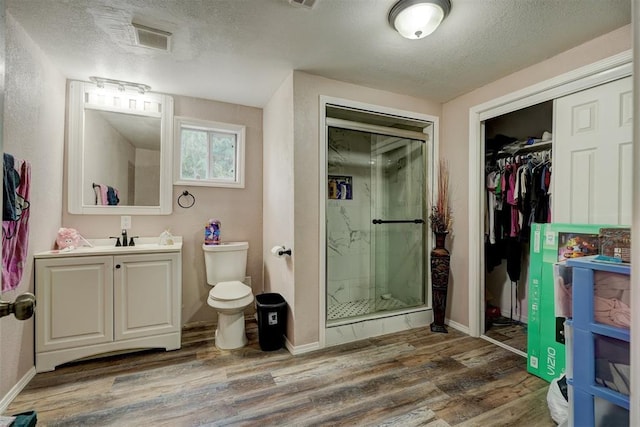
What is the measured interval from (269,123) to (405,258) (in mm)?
2095

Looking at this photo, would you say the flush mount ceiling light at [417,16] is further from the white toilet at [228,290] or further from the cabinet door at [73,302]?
the cabinet door at [73,302]

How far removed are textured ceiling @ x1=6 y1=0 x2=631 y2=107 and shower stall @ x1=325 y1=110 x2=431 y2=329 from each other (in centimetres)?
72

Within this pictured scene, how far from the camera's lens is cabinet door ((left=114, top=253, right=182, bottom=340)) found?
7.44 feet

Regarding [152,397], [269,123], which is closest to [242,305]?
[152,397]

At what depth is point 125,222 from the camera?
268 centimetres

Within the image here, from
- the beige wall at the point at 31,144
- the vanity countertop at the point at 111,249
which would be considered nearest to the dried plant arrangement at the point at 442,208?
the vanity countertop at the point at 111,249

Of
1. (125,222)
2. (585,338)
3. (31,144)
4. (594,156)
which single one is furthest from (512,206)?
(31,144)

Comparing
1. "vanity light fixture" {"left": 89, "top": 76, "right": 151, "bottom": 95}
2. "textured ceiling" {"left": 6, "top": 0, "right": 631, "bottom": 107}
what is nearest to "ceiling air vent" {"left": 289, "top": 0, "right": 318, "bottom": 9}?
"textured ceiling" {"left": 6, "top": 0, "right": 631, "bottom": 107}

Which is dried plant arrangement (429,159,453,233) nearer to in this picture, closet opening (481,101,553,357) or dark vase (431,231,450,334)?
dark vase (431,231,450,334)

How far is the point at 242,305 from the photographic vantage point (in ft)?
7.95

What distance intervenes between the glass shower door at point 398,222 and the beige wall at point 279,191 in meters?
1.02

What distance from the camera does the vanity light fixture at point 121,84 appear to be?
249cm

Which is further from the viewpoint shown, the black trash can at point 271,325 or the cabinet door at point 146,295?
the black trash can at point 271,325

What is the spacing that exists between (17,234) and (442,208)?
3306mm
